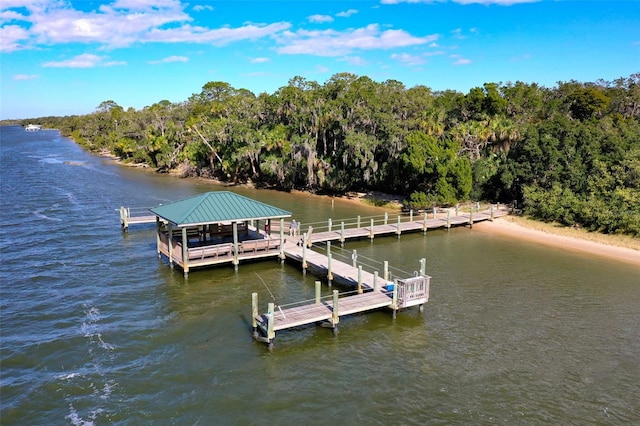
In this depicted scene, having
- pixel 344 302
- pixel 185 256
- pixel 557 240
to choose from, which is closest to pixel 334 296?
pixel 344 302

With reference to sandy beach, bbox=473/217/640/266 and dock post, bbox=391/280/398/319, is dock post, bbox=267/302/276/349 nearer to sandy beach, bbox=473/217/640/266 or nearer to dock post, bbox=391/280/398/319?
dock post, bbox=391/280/398/319

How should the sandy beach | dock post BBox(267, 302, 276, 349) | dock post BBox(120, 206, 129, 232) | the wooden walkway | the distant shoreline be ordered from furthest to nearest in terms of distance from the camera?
dock post BBox(120, 206, 129, 232) < the wooden walkway < the distant shoreline < the sandy beach < dock post BBox(267, 302, 276, 349)

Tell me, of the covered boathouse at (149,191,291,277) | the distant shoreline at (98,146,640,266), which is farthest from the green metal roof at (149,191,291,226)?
the distant shoreline at (98,146,640,266)

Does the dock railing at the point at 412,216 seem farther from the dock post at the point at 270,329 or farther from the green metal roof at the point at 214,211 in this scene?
the dock post at the point at 270,329

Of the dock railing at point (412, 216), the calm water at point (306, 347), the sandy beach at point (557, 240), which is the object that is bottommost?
the calm water at point (306, 347)

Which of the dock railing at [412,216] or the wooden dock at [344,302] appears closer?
the wooden dock at [344,302]

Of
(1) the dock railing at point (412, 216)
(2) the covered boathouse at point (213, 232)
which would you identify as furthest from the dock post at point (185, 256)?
(1) the dock railing at point (412, 216)

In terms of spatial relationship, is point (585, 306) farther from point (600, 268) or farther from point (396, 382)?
point (396, 382)
